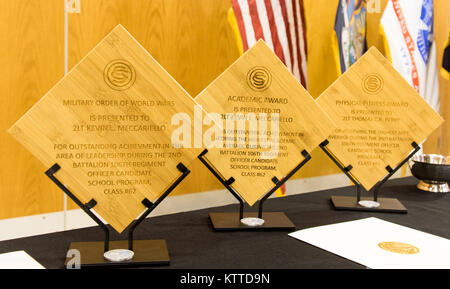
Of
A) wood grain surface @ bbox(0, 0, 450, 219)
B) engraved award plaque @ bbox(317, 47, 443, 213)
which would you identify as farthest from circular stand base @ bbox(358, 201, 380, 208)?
wood grain surface @ bbox(0, 0, 450, 219)

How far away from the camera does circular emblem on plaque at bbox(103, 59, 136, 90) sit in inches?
38.3

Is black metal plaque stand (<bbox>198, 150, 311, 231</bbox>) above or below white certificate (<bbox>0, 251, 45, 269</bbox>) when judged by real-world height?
A: above

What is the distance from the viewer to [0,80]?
1667 millimetres

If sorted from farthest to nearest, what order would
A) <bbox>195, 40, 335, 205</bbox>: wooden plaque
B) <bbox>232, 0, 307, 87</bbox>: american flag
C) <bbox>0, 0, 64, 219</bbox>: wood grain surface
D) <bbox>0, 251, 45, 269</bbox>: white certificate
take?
<bbox>232, 0, 307, 87</bbox>: american flag, <bbox>0, 0, 64, 219</bbox>: wood grain surface, <bbox>195, 40, 335, 205</bbox>: wooden plaque, <bbox>0, 251, 45, 269</bbox>: white certificate

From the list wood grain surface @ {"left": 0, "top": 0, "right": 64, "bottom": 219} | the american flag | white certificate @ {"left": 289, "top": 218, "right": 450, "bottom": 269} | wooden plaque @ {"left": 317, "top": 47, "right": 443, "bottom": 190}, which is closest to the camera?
white certificate @ {"left": 289, "top": 218, "right": 450, "bottom": 269}

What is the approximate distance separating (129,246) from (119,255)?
37 mm

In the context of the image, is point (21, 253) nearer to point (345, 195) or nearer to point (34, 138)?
point (34, 138)

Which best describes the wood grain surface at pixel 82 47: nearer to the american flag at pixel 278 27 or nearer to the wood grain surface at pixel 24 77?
the wood grain surface at pixel 24 77

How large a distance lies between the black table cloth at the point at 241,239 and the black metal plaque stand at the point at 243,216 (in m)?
0.02

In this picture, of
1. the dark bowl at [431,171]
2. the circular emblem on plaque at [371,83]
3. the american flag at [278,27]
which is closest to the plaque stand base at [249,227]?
the circular emblem on plaque at [371,83]

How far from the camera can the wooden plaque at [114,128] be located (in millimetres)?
953

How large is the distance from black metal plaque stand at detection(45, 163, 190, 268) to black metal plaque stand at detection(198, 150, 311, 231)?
206mm

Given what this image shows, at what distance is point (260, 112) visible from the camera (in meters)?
1.23

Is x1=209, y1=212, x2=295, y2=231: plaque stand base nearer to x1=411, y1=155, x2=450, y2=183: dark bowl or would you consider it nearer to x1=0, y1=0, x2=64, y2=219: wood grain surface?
A: x1=411, y1=155, x2=450, y2=183: dark bowl
